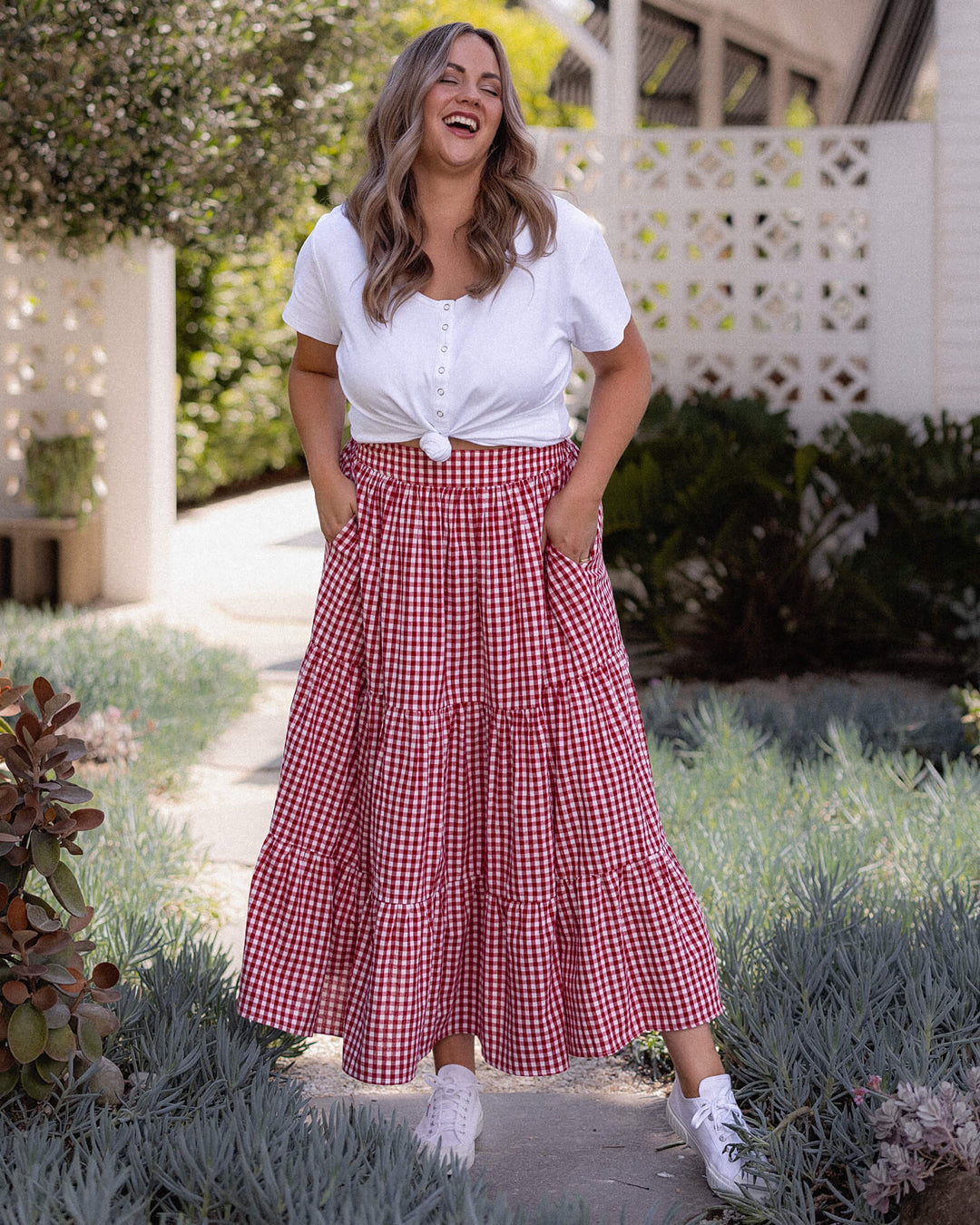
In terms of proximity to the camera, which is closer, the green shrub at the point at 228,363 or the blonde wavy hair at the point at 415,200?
the blonde wavy hair at the point at 415,200

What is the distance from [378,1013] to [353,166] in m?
7.26

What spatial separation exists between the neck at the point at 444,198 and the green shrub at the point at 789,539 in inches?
108

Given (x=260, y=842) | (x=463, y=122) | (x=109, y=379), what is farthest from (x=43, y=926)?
(x=109, y=379)

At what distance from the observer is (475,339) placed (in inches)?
75.0

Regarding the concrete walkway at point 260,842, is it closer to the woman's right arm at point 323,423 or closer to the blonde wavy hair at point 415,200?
the woman's right arm at point 323,423

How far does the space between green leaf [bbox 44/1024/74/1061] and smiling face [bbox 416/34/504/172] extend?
1.27 m

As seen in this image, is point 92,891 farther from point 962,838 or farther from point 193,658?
point 193,658

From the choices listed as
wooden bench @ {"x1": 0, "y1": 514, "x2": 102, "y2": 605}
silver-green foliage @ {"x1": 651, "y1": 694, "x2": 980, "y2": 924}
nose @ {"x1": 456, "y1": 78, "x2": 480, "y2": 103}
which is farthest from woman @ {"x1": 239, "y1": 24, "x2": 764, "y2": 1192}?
wooden bench @ {"x1": 0, "y1": 514, "x2": 102, "y2": 605}

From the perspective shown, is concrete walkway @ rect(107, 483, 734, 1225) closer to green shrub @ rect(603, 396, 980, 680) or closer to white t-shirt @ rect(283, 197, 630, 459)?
white t-shirt @ rect(283, 197, 630, 459)

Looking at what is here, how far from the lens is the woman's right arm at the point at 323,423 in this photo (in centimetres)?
205

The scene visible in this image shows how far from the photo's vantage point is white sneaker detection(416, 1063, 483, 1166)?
2.02m

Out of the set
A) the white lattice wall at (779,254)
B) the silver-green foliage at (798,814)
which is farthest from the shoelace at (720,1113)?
the white lattice wall at (779,254)

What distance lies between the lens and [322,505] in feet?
6.81

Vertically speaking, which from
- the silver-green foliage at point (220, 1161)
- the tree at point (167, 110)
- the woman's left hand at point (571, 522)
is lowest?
the silver-green foliage at point (220, 1161)
